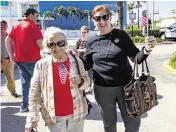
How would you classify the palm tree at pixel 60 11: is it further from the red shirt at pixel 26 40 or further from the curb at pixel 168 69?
the red shirt at pixel 26 40

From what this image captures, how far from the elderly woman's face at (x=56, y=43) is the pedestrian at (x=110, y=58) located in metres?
0.62

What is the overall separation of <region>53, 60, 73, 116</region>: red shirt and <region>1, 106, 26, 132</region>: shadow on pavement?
256 cm

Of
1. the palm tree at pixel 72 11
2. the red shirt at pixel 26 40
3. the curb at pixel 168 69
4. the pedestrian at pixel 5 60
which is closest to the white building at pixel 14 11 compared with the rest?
the palm tree at pixel 72 11

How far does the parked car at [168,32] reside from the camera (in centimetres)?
2692

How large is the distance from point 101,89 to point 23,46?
2.70 metres

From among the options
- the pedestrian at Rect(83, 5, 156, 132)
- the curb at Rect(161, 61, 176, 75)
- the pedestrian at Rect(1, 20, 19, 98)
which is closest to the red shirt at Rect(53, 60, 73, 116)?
the pedestrian at Rect(83, 5, 156, 132)

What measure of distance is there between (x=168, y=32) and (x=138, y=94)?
25.3 meters

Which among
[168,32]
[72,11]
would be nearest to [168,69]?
[168,32]

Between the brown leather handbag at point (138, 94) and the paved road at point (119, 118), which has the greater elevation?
the brown leather handbag at point (138, 94)

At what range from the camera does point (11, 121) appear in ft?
18.6

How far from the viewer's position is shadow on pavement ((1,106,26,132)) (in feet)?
17.3

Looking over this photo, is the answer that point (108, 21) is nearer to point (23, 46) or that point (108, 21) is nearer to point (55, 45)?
point (55, 45)

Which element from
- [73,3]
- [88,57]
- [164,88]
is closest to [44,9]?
[73,3]

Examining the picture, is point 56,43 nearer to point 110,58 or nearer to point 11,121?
point 110,58
